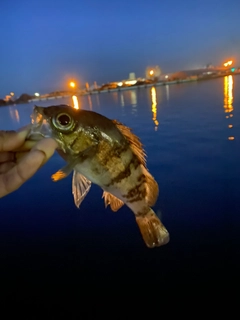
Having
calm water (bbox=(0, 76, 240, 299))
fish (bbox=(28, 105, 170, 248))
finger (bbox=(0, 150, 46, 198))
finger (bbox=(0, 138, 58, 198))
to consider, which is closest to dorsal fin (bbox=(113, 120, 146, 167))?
fish (bbox=(28, 105, 170, 248))

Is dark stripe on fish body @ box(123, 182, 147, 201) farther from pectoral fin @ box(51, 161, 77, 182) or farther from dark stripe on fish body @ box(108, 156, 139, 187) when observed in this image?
pectoral fin @ box(51, 161, 77, 182)

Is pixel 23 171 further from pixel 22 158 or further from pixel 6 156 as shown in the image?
pixel 6 156

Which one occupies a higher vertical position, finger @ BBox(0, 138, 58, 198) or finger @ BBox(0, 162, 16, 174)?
finger @ BBox(0, 138, 58, 198)

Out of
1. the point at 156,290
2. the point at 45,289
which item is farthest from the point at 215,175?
the point at 45,289

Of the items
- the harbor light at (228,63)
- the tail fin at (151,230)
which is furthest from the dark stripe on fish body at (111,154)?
the harbor light at (228,63)

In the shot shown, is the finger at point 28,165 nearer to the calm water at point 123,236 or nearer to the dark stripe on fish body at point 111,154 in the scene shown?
the dark stripe on fish body at point 111,154

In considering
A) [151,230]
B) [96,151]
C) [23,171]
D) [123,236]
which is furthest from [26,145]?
[123,236]

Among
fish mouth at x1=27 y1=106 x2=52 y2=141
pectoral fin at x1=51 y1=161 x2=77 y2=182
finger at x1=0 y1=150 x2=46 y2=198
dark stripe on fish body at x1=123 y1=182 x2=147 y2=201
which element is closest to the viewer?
finger at x1=0 y1=150 x2=46 y2=198

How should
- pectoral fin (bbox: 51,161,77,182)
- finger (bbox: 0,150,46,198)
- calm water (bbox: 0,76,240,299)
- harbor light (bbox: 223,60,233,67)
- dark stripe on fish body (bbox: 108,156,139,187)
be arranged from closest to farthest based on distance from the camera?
finger (bbox: 0,150,46,198), pectoral fin (bbox: 51,161,77,182), dark stripe on fish body (bbox: 108,156,139,187), calm water (bbox: 0,76,240,299), harbor light (bbox: 223,60,233,67)
